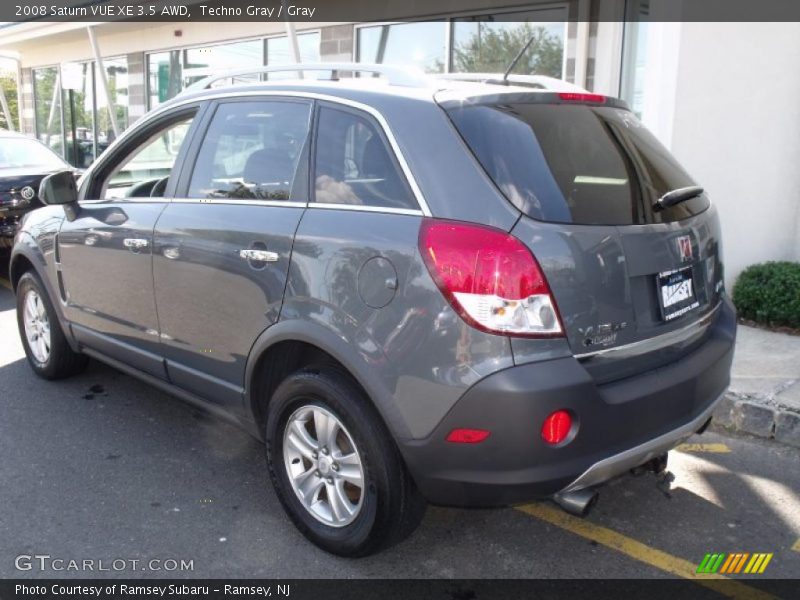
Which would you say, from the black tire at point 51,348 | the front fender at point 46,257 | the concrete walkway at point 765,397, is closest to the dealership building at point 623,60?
the concrete walkway at point 765,397

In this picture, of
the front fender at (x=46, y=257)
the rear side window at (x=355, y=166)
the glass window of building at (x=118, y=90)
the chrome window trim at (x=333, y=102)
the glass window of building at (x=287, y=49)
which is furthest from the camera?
the glass window of building at (x=118, y=90)

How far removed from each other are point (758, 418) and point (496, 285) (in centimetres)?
264

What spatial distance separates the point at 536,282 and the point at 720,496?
1.85m

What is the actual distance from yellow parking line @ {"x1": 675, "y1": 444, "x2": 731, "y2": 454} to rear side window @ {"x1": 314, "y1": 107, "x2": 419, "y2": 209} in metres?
2.40

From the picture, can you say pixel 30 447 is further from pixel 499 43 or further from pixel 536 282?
pixel 499 43

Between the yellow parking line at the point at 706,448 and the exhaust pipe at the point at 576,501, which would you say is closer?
the exhaust pipe at the point at 576,501

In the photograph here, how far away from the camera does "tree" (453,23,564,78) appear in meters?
8.84

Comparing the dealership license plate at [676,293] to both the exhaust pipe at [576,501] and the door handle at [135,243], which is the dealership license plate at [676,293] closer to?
the exhaust pipe at [576,501]

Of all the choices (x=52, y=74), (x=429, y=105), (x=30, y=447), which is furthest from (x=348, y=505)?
(x=52, y=74)

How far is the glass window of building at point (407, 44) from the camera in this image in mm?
9977

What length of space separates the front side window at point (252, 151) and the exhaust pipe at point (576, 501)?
5.36 feet

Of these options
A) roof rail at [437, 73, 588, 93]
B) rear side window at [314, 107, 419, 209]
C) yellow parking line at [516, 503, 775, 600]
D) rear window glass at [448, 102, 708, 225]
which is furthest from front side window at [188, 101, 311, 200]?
yellow parking line at [516, 503, 775, 600]

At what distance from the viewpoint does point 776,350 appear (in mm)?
5445

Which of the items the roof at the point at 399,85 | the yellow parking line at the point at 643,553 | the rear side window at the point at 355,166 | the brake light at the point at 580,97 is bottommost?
the yellow parking line at the point at 643,553
